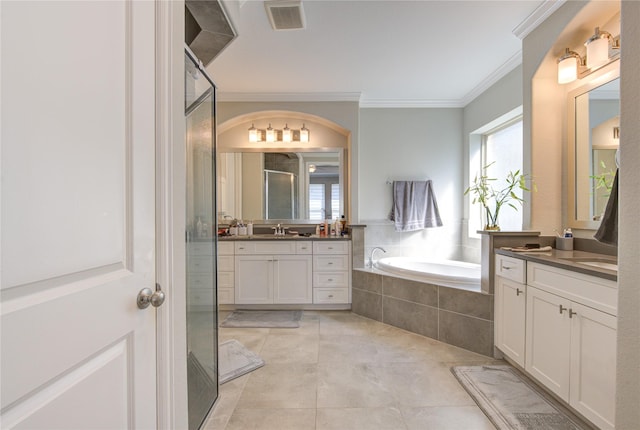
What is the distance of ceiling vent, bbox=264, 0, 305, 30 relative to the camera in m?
1.95

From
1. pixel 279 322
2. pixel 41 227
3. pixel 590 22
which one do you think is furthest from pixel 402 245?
pixel 41 227

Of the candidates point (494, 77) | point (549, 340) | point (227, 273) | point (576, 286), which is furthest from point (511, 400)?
point (494, 77)

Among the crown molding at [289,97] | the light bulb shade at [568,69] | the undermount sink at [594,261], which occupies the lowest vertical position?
the undermount sink at [594,261]

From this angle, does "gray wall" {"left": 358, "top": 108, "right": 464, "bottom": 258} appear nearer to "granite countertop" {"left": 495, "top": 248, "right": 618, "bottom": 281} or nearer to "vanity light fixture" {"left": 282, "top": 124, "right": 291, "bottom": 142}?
"vanity light fixture" {"left": 282, "top": 124, "right": 291, "bottom": 142}

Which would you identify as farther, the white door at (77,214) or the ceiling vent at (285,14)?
the ceiling vent at (285,14)

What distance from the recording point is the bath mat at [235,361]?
201cm

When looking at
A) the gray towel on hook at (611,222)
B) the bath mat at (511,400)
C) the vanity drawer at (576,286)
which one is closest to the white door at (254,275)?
the bath mat at (511,400)

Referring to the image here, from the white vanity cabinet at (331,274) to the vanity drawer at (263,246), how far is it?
341 millimetres

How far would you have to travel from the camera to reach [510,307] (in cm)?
199

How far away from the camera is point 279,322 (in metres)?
2.97

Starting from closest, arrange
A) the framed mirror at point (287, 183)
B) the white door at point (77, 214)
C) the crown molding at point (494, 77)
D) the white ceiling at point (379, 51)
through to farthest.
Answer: the white door at point (77, 214)
the white ceiling at point (379, 51)
the crown molding at point (494, 77)
the framed mirror at point (287, 183)

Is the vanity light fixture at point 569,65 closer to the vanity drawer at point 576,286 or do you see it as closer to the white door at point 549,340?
the vanity drawer at point 576,286

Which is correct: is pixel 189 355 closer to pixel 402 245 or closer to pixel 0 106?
pixel 0 106

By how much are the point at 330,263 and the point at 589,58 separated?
107 inches
